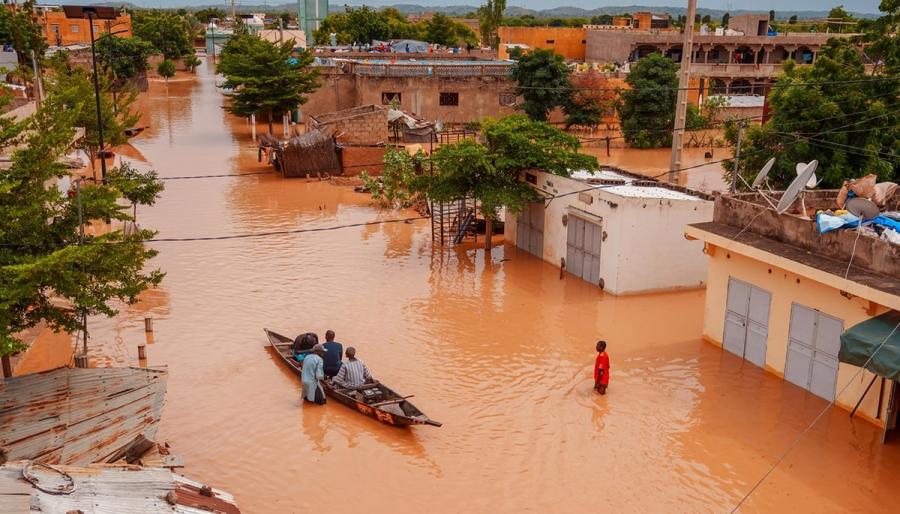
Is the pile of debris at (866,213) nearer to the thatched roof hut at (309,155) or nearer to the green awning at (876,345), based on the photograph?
the green awning at (876,345)

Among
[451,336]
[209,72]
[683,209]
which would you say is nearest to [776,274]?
[683,209]

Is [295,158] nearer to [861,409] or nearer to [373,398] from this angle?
[373,398]

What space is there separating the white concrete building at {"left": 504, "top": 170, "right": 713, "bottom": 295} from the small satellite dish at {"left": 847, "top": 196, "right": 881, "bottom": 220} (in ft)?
18.3

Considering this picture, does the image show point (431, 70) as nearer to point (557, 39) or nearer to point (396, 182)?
point (396, 182)

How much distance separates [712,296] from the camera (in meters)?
17.4

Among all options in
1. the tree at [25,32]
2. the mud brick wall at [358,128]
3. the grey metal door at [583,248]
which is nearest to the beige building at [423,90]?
the mud brick wall at [358,128]

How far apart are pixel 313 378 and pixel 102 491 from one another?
22.4 feet

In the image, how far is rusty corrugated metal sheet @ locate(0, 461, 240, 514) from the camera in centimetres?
729

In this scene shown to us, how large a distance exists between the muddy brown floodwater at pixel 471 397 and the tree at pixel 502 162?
204 cm

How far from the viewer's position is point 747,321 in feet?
54.0

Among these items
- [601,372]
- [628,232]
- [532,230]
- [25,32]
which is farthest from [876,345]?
[25,32]

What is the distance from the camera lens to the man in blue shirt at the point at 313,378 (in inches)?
575

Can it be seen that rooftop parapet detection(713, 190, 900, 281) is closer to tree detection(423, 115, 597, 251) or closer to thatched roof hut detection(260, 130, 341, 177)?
tree detection(423, 115, 597, 251)

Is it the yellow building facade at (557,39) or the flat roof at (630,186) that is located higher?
the yellow building facade at (557,39)
